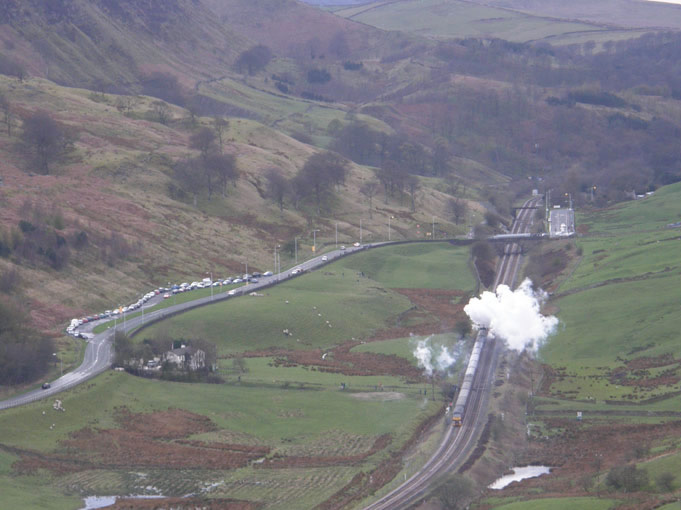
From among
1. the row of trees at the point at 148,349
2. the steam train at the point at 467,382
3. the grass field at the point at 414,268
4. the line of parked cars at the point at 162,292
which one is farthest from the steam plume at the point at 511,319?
the line of parked cars at the point at 162,292

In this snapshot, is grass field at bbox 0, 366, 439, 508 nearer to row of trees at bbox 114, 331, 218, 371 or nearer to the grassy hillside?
row of trees at bbox 114, 331, 218, 371

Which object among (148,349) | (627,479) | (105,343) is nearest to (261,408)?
(148,349)

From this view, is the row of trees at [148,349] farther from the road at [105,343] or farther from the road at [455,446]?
the road at [455,446]

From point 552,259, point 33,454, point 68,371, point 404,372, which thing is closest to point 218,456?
point 33,454

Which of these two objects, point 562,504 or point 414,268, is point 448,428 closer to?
point 562,504

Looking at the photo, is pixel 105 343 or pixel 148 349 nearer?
pixel 148 349

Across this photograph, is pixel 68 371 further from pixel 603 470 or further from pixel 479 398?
pixel 603 470
